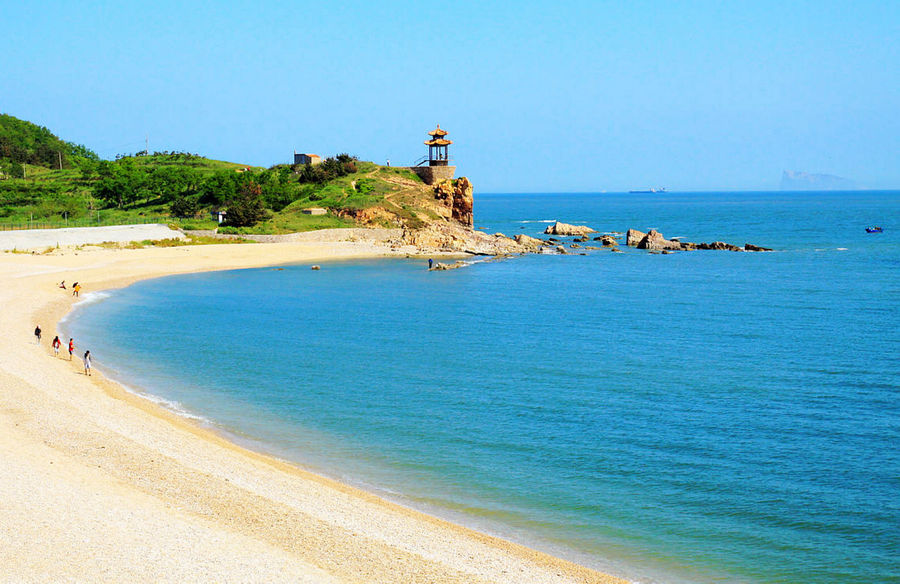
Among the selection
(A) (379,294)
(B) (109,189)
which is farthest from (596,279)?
(B) (109,189)

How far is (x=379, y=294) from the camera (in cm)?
5197

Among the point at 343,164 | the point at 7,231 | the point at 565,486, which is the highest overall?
the point at 343,164

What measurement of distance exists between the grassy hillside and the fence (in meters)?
0.11

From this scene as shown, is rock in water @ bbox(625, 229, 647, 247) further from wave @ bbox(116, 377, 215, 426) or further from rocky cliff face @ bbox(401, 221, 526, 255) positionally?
wave @ bbox(116, 377, 215, 426)

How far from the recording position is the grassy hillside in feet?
281

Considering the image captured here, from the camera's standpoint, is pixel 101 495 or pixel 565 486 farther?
pixel 565 486

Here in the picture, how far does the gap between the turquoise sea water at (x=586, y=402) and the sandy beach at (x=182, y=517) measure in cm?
133

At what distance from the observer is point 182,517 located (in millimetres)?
15102

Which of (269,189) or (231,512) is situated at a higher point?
(269,189)

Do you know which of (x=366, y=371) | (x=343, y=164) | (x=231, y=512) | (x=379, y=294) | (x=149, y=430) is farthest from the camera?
(x=343, y=164)

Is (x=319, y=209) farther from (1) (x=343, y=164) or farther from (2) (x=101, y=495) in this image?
(2) (x=101, y=495)

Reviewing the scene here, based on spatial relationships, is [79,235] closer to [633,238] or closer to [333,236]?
[333,236]

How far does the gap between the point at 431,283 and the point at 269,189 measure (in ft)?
150

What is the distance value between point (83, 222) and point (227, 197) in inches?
744
